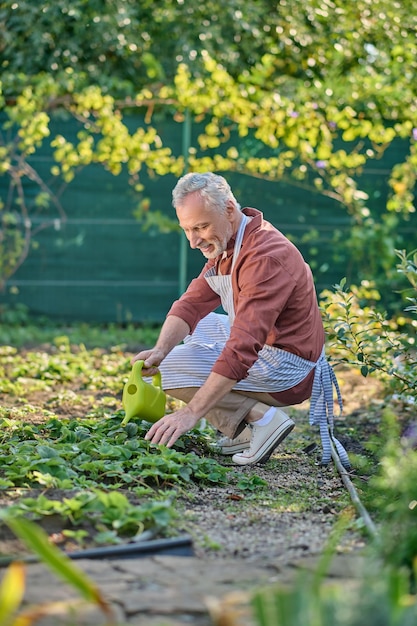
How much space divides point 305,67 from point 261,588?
8545 mm

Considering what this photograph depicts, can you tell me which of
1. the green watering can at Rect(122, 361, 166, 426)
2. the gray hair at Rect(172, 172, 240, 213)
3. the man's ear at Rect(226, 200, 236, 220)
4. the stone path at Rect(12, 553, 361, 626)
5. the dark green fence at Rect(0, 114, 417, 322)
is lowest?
the dark green fence at Rect(0, 114, 417, 322)

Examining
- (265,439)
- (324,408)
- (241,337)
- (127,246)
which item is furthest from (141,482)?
(127,246)

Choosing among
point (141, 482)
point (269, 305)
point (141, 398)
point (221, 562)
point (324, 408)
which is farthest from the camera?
point (324, 408)

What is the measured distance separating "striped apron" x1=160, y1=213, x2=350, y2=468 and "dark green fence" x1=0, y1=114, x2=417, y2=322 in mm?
4098

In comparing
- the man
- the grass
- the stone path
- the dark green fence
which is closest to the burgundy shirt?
the man

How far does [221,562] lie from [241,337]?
4.11 feet

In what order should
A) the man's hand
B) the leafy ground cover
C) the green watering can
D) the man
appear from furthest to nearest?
the green watering can
the man
the man's hand
the leafy ground cover

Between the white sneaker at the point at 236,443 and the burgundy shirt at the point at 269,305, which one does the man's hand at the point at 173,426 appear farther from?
the white sneaker at the point at 236,443

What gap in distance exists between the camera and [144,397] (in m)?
4.01

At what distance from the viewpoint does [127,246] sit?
8.41 meters

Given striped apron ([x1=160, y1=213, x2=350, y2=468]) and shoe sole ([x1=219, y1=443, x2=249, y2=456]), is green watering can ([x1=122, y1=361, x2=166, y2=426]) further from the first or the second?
shoe sole ([x1=219, y1=443, x2=249, y2=456])

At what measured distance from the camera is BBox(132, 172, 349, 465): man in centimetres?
370

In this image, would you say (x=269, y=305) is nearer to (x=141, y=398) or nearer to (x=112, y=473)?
(x=141, y=398)

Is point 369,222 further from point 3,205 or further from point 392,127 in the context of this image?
point 3,205
